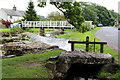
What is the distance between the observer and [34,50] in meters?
14.4

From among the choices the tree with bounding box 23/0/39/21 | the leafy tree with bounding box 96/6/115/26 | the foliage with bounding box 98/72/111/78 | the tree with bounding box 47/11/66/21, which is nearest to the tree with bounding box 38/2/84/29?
the foliage with bounding box 98/72/111/78

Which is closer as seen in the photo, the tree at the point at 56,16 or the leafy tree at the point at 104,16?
the tree at the point at 56,16

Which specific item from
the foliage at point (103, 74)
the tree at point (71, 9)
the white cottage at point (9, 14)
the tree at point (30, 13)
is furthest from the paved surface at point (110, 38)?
the white cottage at point (9, 14)

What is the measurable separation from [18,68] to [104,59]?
397cm

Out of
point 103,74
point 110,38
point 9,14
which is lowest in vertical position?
point 103,74

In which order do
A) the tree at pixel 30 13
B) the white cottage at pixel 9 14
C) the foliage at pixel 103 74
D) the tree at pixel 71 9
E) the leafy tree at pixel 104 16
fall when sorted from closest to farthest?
the foliage at pixel 103 74
the tree at pixel 71 9
the tree at pixel 30 13
the white cottage at pixel 9 14
the leafy tree at pixel 104 16

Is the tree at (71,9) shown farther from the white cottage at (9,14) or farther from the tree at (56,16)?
the white cottage at (9,14)

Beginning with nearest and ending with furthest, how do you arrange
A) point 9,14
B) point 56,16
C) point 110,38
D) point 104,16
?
point 110,38 < point 56,16 < point 9,14 < point 104,16

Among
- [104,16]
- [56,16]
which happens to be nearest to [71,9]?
[56,16]

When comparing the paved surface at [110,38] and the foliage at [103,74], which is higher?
the paved surface at [110,38]

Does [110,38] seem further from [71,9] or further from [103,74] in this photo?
[103,74]

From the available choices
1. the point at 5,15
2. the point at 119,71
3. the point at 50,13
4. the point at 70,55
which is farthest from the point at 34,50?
the point at 5,15

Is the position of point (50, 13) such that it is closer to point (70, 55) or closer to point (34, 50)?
point (34, 50)

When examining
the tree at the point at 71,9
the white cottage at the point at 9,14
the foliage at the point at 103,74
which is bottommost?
the foliage at the point at 103,74
